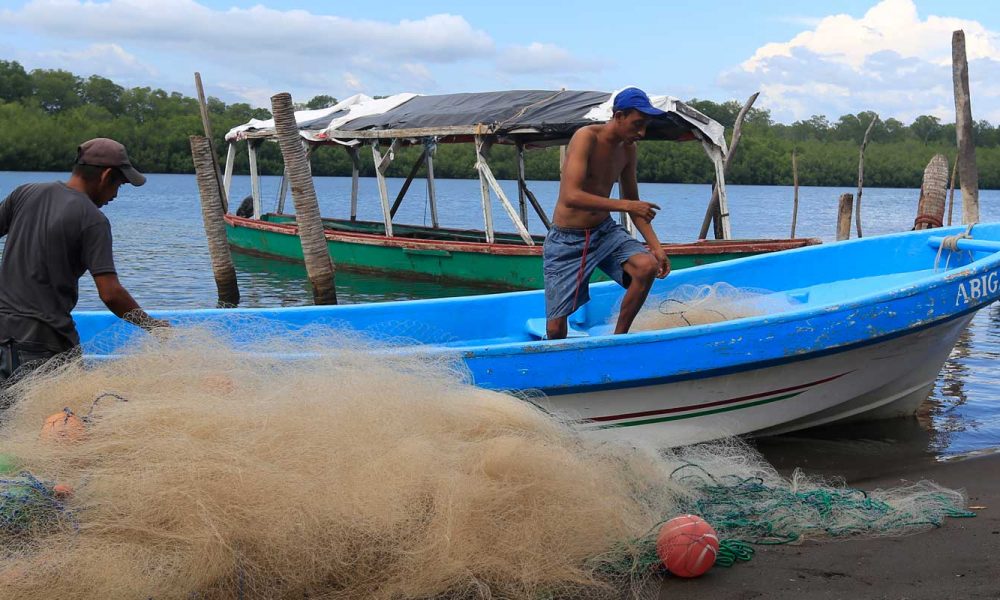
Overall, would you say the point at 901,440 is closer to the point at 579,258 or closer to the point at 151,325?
the point at 579,258

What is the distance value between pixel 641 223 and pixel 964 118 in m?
11.0

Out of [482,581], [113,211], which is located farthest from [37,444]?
[113,211]

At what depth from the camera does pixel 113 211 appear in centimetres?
4488

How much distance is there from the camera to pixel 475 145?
47.7ft

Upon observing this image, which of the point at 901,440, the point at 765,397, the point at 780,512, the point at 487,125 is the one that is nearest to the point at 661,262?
the point at 765,397

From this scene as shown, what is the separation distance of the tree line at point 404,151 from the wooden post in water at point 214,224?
40.8 metres

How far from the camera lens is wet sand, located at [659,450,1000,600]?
3514mm

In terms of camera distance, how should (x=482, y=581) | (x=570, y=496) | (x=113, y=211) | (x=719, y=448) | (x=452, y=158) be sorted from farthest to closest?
1. (x=452, y=158)
2. (x=113, y=211)
3. (x=719, y=448)
4. (x=570, y=496)
5. (x=482, y=581)

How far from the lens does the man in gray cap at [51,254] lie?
12.7 feet

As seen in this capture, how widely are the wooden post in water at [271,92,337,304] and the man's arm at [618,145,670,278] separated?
16.5 feet

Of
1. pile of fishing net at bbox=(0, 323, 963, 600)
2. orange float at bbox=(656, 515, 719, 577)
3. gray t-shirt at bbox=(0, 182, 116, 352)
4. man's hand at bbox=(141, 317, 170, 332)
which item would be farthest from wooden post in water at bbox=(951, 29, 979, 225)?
gray t-shirt at bbox=(0, 182, 116, 352)

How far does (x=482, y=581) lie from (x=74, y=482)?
146 cm

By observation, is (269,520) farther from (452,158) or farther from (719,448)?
(452,158)

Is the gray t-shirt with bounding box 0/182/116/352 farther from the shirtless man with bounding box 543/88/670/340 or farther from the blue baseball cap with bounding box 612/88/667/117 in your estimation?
the blue baseball cap with bounding box 612/88/667/117
